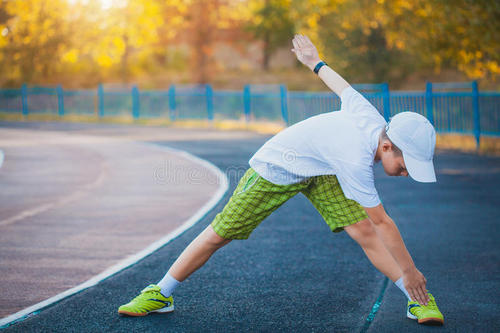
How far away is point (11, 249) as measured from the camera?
5801mm

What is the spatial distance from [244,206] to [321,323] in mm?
909

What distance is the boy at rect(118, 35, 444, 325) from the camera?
3.21 meters

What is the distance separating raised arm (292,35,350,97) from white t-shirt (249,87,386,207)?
0.09 meters

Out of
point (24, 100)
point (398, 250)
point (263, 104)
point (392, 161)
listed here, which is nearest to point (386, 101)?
point (263, 104)

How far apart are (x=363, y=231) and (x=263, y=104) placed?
1889cm

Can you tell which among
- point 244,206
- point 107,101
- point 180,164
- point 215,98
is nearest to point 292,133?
point 244,206

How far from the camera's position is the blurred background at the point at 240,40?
17.7 meters

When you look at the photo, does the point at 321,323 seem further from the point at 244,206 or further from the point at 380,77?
the point at 380,77

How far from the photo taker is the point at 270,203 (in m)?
3.68

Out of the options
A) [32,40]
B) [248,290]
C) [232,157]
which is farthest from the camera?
[32,40]

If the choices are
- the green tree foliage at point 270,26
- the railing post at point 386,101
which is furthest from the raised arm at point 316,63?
the green tree foliage at point 270,26

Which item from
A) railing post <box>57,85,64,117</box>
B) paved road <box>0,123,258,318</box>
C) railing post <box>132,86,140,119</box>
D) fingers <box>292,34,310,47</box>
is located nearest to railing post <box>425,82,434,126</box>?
paved road <box>0,123,258,318</box>

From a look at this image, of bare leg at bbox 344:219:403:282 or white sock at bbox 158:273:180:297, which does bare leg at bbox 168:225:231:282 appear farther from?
bare leg at bbox 344:219:403:282

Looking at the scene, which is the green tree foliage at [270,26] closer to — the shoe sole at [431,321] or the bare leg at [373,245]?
the bare leg at [373,245]
